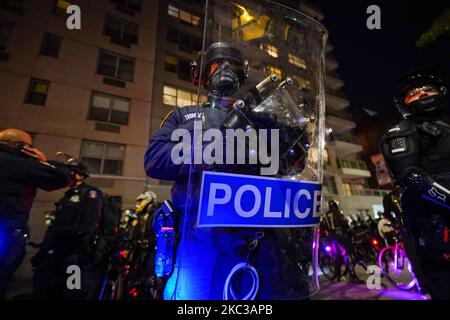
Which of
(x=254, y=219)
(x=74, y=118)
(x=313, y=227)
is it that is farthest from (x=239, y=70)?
(x=74, y=118)

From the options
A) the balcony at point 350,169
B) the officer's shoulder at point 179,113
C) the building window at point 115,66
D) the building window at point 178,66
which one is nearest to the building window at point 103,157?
the building window at point 115,66

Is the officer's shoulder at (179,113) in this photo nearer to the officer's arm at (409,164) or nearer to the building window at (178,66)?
the officer's arm at (409,164)

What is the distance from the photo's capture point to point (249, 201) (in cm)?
101

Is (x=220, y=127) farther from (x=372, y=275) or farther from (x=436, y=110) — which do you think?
(x=372, y=275)

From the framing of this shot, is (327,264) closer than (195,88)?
Yes

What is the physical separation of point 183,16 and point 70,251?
16.6 m

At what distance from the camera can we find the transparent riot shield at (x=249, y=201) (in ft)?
3.21

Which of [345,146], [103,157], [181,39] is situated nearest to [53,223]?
[103,157]

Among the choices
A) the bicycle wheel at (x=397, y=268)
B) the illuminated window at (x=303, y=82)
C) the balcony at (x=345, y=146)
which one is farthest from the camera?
the balcony at (x=345, y=146)

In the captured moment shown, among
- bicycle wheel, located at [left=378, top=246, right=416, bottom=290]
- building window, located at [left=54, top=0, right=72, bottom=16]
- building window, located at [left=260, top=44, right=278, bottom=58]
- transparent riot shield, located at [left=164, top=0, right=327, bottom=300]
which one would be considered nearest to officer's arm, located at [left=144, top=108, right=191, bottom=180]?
transparent riot shield, located at [left=164, top=0, right=327, bottom=300]

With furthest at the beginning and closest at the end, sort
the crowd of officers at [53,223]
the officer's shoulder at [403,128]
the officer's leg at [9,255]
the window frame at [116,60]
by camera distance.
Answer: the window frame at [116,60]
the crowd of officers at [53,223]
the officer's leg at [9,255]
the officer's shoulder at [403,128]

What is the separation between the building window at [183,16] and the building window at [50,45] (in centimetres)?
717

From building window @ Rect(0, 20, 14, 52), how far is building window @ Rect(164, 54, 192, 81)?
23.9 ft

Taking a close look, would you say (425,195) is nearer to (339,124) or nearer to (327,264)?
(327,264)
